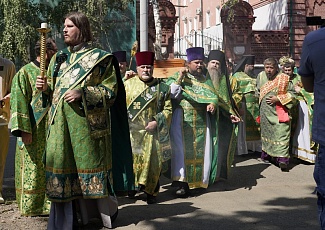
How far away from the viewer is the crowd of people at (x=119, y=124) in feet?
16.7

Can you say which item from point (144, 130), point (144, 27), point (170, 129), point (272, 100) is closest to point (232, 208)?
point (144, 130)

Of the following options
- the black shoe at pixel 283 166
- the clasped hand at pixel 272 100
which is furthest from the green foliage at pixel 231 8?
the black shoe at pixel 283 166

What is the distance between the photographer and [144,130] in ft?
22.0

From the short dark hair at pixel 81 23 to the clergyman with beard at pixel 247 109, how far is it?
5600 millimetres

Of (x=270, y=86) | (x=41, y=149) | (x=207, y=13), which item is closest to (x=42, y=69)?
(x=41, y=149)

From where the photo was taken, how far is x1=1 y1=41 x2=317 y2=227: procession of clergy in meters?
5.58

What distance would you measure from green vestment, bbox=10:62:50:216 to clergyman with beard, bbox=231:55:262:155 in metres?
5.19

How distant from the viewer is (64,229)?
17.0 ft

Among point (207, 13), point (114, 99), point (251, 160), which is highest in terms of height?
point (207, 13)

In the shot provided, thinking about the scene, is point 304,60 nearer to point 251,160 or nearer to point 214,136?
point 214,136

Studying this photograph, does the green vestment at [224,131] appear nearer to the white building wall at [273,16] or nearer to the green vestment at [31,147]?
the green vestment at [31,147]

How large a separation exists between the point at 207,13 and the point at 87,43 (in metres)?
34.0

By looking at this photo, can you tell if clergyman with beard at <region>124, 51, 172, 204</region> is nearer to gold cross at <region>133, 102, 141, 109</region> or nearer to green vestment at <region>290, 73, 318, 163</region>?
gold cross at <region>133, 102, 141, 109</region>

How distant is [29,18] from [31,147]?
48.3 ft
